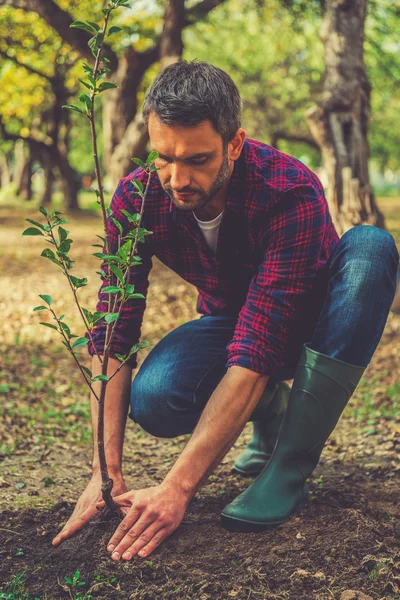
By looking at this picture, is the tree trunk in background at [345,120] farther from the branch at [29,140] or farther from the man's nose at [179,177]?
the branch at [29,140]

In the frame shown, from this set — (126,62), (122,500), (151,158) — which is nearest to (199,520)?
(122,500)

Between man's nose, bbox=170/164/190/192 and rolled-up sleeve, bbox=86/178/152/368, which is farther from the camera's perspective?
rolled-up sleeve, bbox=86/178/152/368

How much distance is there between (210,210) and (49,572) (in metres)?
1.38

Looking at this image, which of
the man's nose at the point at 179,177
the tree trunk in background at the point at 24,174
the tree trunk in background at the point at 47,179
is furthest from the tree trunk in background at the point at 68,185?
the man's nose at the point at 179,177

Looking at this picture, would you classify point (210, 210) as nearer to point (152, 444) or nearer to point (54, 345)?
point (152, 444)

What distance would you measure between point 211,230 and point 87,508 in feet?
3.65

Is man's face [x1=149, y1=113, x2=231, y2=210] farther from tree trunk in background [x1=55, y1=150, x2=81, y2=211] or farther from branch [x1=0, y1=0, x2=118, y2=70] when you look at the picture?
tree trunk in background [x1=55, y1=150, x2=81, y2=211]

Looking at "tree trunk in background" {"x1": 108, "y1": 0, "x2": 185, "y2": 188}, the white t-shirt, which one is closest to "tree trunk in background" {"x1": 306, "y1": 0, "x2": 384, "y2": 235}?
"tree trunk in background" {"x1": 108, "y1": 0, "x2": 185, "y2": 188}

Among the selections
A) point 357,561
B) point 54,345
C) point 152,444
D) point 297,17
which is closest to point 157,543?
point 357,561

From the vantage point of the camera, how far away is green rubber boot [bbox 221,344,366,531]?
244cm

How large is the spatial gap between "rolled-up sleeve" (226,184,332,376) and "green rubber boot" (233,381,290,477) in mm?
633

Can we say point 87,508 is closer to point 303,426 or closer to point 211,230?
point 303,426

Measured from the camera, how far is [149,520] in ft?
7.01

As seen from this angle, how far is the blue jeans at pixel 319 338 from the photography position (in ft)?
8.09
